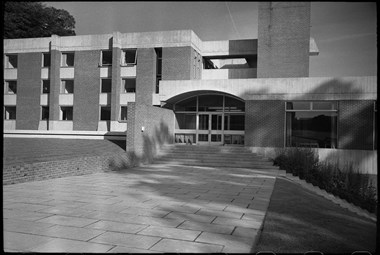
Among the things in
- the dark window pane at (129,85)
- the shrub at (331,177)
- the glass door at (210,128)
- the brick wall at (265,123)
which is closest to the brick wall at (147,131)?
the glass door at (210,128)

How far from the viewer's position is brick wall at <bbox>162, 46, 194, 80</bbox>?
27.9 meters

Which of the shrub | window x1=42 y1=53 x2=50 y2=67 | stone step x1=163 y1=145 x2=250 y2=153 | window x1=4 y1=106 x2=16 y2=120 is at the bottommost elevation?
the shrub

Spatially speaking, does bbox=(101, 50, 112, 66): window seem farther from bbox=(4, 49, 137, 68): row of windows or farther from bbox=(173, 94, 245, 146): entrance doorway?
bbox=(173, 94, 245, 146): entrance doorway

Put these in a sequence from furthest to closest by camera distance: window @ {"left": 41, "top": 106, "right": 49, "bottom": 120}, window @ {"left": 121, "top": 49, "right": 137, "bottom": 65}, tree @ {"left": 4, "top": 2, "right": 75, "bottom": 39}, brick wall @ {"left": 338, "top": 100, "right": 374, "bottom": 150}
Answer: window @ {"left": 41, "top": 106, "right": 49, "bottom": 120}, window @ {"left": 121, "top": 49, "right": 137, "bottom": 65}, brick wall @ {"left": 338, "top": 100, "right": 374, "bottom": 150}, tree @ {"left": 4, "top": 2, "right": 75, "bottom": 39}

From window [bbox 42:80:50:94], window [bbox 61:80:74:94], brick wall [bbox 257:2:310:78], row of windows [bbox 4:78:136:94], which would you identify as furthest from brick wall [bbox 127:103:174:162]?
window [bbox 42:80:50:94]

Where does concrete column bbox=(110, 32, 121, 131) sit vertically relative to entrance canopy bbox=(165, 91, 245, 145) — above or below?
above

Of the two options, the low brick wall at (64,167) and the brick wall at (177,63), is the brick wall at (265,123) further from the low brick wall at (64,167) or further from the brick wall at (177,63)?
the brick wall at (177,63)

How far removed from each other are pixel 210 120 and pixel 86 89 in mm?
14732

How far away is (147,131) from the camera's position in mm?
16250

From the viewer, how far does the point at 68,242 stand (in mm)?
4320

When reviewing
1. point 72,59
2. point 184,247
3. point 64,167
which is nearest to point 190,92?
point 64,167

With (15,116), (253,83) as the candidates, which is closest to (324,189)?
(253,83)

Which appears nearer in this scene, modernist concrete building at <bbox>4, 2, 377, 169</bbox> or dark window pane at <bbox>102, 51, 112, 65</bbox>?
modernist concrete building at <bbox>4, 2, 377, 169</bbox>

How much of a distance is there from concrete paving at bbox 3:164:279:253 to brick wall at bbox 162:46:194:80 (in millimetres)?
18826
